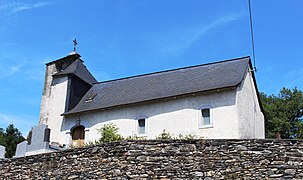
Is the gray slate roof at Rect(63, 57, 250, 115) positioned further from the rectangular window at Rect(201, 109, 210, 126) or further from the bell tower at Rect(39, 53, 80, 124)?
the bell tower at Rect(39, 53, 80, 124)

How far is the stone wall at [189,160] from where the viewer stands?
8.70 meters

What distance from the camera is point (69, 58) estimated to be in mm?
24578

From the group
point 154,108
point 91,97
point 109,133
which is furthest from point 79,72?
point 109,133

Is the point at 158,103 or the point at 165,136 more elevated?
the point at 158,103

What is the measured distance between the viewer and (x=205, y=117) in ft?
57.9

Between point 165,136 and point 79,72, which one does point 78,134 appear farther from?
point 165,136

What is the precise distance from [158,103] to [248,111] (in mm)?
Result: 4349

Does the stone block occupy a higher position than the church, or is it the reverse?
the church

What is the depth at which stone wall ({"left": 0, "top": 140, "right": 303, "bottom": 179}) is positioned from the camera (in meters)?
8.70

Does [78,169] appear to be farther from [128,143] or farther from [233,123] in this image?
[233,123]

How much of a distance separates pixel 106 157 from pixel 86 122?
11.1m

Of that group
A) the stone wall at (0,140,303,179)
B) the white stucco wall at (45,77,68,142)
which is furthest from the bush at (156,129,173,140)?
the stone wall at (0,140,303,179)

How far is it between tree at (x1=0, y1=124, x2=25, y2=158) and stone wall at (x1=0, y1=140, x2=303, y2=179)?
17475mm

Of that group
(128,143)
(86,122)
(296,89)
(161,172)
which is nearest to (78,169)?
(128,143)
